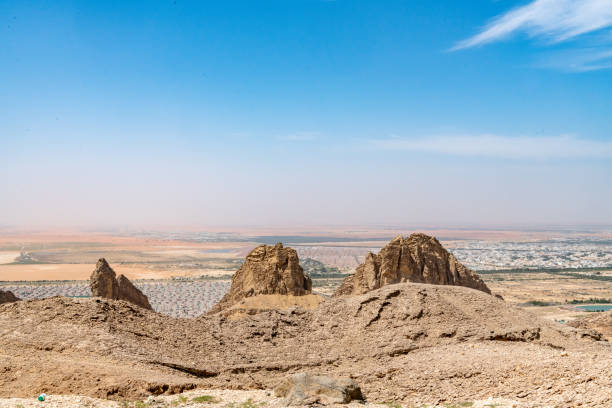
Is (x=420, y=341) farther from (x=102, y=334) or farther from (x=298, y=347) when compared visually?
(x=102, y=334)

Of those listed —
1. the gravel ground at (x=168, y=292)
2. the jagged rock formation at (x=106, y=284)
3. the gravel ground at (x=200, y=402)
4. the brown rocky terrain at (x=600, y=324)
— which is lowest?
the gravel ground at (x=168, y=292)

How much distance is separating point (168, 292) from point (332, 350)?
74.3m

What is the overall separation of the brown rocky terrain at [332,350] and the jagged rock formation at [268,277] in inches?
484

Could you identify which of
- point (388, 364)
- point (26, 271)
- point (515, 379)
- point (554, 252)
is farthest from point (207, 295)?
point (554, 252)

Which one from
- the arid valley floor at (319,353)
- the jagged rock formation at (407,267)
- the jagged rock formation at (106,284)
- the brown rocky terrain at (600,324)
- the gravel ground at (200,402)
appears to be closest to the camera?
the gravel ground at (200,402)

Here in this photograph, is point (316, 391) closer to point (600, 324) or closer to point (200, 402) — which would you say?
point (200, 402)

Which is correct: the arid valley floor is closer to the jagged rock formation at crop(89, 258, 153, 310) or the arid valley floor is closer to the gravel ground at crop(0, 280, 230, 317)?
the jagged rock formation at crop(89, 258, 153, 310)

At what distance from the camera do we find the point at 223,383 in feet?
61.3

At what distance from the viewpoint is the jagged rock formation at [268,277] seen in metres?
41.7

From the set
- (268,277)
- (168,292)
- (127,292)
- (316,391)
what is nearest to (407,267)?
(268,277)

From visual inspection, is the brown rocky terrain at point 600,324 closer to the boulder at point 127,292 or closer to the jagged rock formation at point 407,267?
the jagged rock formation at point 407,267

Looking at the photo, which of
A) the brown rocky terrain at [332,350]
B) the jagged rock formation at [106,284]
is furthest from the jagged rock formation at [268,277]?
the brown rocky terrain at [332,350]

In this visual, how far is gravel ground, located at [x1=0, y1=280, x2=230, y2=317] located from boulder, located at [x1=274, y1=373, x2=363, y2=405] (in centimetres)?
5402

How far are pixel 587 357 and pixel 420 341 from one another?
765 cm
